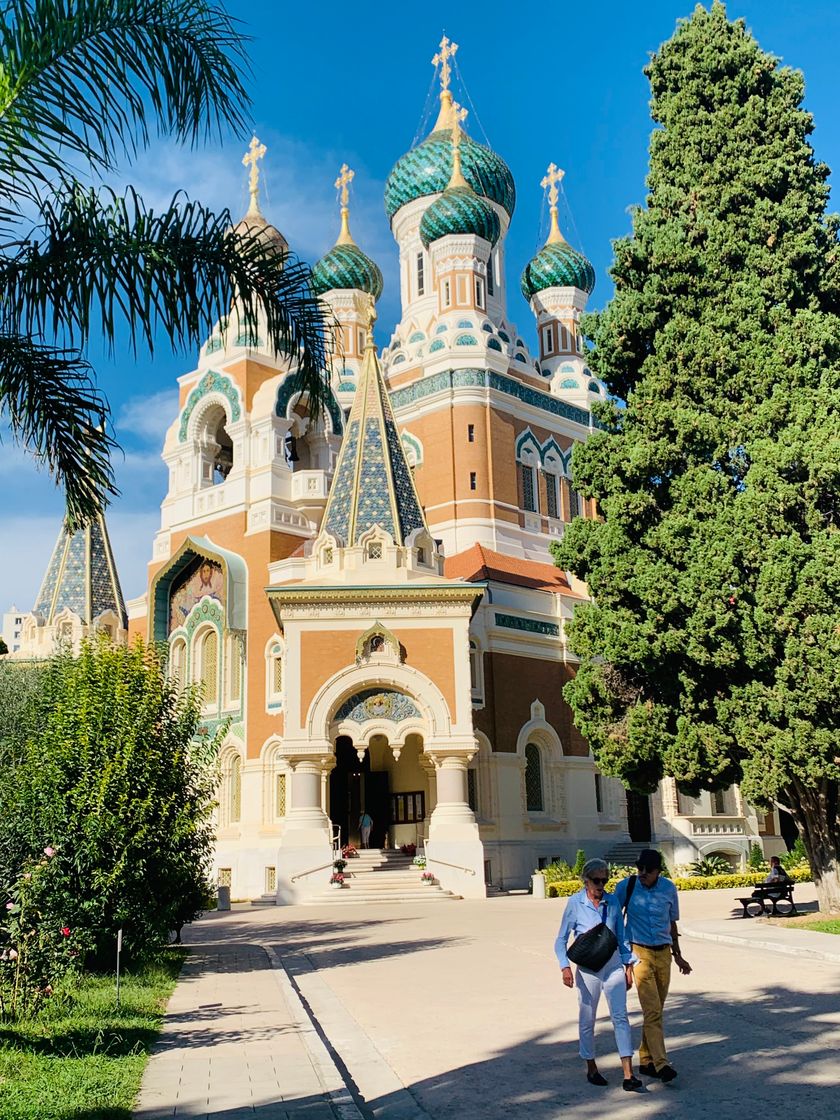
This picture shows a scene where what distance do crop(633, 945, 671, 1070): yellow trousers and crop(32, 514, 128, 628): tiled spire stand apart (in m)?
30.4

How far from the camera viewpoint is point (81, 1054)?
6.38 metres

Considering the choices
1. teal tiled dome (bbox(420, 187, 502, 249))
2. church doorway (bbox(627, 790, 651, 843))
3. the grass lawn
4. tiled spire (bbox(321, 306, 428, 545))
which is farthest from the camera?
teal tiled dome (bbox(420, 187, 502, 249))

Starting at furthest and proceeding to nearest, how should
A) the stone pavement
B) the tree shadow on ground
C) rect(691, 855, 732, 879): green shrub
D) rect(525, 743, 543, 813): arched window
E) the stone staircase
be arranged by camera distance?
rect(525, 743, 543, 813): arched window, rect(691, 855, 732, 879): green shrub, the stone staircase, the stone pavement, the tree shadow on ground

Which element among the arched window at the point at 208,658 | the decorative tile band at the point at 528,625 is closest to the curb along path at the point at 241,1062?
the decorative tile band at the point at 528,625

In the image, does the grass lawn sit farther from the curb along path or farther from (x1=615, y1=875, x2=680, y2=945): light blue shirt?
(x1=615, y1=875, x2=680, y2=945): light blue shirt

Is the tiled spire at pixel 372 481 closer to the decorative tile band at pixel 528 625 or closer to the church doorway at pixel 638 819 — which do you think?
the decorative tile band at pixel 528 625

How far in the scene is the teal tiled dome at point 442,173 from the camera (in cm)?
3422

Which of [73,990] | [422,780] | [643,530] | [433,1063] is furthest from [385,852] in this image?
[433,1063]

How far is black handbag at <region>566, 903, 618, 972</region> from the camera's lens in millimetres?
5879

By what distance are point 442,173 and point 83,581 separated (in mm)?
16750

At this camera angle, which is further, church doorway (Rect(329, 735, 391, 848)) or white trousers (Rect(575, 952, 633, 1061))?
church doorway (Rect(329, 735, 391, 848))

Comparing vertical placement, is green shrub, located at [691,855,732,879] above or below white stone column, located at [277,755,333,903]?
below

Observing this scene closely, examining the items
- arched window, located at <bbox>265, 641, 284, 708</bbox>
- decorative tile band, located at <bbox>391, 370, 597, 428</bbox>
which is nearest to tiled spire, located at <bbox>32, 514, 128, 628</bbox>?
arched window, located at <bbox>265, 641, 284, 708</bbox>

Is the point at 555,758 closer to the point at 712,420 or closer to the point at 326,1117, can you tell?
the point at 712,420
